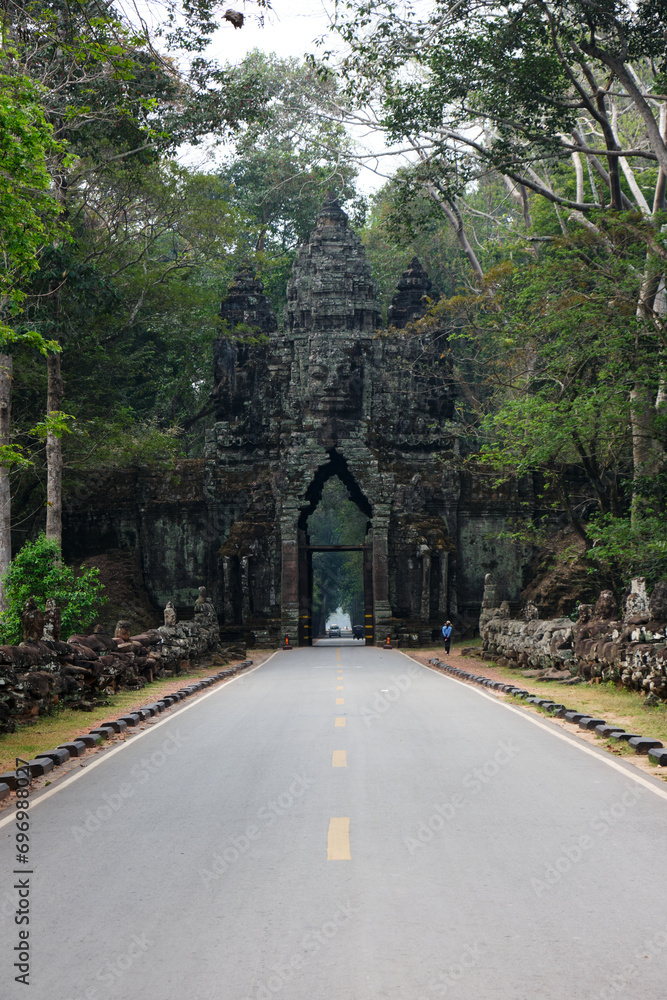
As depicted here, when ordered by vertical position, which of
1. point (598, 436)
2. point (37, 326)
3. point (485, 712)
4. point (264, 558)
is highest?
point (37, 326)

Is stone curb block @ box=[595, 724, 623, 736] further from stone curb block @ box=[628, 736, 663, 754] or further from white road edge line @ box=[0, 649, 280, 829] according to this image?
white road edge line @ box=[0, 649, 280, 829]

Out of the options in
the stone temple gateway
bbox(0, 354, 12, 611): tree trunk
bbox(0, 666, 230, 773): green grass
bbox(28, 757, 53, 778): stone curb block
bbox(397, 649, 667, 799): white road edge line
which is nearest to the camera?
bbox(397, 649, 667, 799): white road edge line

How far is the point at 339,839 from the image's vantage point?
7.48 meters

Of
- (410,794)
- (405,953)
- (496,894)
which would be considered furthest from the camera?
(410,794)

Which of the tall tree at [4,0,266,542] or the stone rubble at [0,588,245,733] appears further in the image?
the tall tree at [4,0,266,542]

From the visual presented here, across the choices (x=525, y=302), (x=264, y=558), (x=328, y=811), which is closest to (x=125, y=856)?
(x=328, y=811)

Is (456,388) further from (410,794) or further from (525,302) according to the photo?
(410,794)

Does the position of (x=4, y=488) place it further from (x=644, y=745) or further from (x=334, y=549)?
(x=644, y=745)

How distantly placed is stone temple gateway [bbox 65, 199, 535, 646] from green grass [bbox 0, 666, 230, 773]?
19653mm

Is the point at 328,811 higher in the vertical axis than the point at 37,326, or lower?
lower

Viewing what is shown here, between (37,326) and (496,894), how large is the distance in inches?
1058

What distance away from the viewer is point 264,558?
136ft

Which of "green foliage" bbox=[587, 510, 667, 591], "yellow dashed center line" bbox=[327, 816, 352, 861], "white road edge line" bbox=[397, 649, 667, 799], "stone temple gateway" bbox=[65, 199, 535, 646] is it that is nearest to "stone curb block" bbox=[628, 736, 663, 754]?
"white road edge line" bbox=[397, 649, 667, 799]

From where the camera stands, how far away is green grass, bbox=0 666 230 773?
490 inches
